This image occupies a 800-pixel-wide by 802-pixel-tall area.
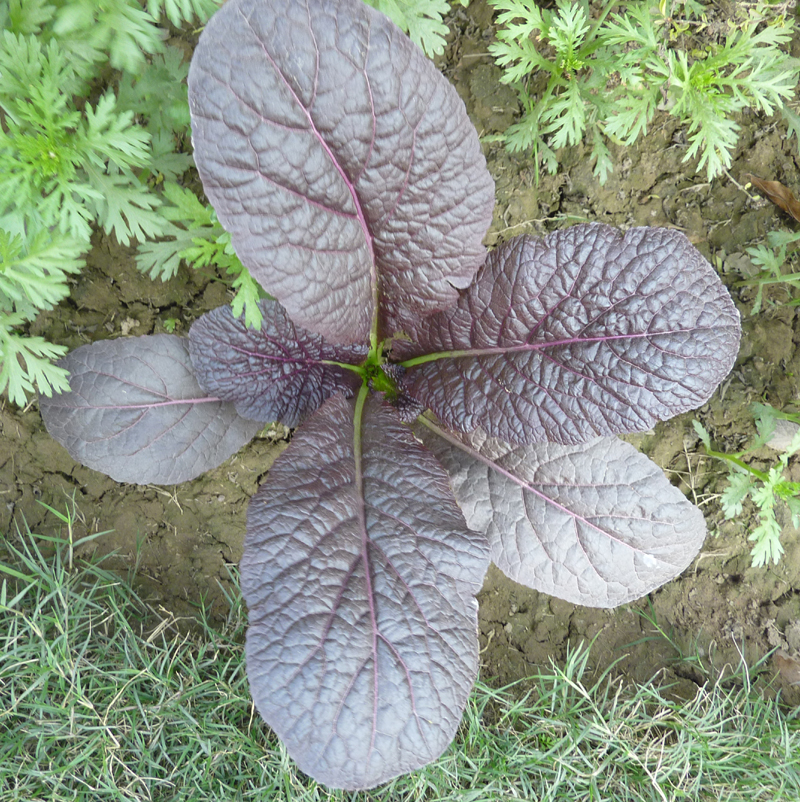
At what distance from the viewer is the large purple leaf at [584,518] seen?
1565 millimetres

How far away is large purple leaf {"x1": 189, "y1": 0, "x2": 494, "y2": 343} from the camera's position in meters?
1.03

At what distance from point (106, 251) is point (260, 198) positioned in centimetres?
98

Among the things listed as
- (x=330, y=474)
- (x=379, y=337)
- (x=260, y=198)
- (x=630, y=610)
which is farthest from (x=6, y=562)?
(x=630, y=610)

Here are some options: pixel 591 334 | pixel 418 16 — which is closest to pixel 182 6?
pixel 418 16

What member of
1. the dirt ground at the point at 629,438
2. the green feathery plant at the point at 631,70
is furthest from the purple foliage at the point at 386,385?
the green feathery plant at the point at 631,70

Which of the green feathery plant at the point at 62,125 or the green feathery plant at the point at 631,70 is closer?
the green feathery plant at the point at 62,125

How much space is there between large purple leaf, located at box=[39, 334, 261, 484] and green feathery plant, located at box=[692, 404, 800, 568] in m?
1.58

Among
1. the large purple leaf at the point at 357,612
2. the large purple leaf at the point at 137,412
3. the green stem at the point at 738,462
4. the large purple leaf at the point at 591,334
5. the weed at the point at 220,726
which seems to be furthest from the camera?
the green stem at the point at 738,462

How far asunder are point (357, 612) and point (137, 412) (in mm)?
842

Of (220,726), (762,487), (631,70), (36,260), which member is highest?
(631,70)

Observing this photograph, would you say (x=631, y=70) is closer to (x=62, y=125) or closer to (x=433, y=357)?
(x=433, y=357)

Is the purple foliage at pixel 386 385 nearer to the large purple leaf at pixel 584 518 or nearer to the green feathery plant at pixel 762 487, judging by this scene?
the large purple leaf at pixel 584 518

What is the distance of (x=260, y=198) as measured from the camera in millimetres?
1108

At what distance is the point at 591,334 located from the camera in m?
1.37
